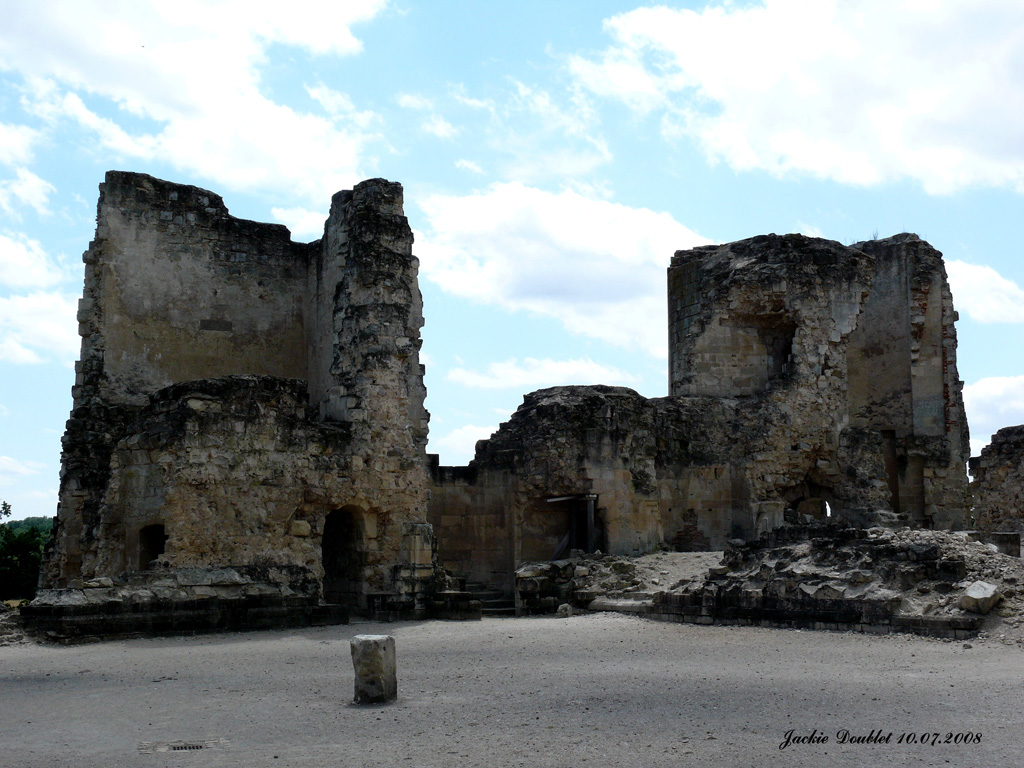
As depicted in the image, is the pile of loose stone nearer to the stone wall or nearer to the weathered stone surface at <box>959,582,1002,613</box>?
the weathered stone surface at <box>959,582,1002,613</box>

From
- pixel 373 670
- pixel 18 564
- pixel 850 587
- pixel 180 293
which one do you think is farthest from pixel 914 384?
pixel 18 564

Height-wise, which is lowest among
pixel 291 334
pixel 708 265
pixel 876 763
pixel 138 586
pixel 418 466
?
pixel 876 763

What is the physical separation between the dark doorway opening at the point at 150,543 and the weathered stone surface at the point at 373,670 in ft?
21.3

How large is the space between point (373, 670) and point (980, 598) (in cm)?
576

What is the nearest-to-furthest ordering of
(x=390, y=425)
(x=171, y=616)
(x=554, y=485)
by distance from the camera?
(x=171, y=616) < (x=390, y=425) < (x=554, y=485)

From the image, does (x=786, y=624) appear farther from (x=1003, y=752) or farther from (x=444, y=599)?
(x=1003, y=752)

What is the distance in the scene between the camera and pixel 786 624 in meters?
10.9

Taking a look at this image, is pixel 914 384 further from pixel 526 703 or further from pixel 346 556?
pixel 526 703

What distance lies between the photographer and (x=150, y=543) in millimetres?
13000

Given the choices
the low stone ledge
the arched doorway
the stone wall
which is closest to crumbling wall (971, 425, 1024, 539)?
the stone wall

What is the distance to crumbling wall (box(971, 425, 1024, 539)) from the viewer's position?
1947cm

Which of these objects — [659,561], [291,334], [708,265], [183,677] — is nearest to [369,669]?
[183,677]

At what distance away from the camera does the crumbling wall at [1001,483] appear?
19469 mm

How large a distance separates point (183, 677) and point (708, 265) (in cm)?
1432
